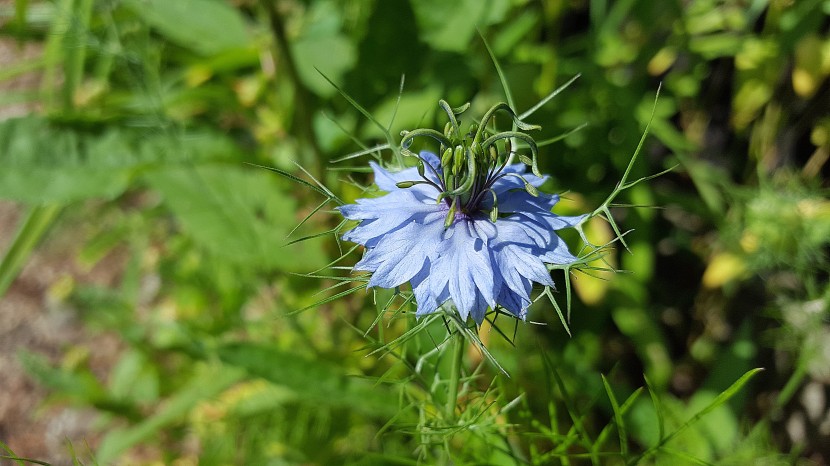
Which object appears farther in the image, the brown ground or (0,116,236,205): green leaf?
the brown ground

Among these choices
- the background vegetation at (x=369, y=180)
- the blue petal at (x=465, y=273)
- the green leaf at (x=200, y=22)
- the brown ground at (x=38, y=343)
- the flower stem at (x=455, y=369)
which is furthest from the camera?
the brown ground at (x=38, y=343)

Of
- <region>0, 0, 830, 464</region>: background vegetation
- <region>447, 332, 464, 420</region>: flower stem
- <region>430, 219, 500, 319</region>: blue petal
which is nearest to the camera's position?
<region>430, 219, 500, 319</region>: blue petal

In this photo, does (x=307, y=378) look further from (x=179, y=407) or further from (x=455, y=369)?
(x=455, y=369)

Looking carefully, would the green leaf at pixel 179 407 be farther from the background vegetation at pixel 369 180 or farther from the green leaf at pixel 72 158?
the green leaf at pixel 72 158

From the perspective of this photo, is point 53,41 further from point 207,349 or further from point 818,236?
point 818,236

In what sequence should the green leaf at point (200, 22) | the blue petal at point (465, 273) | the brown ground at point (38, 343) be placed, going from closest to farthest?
the blue petal at point (465, 273) < the green leaf at point (200, 22) < the brown ground at point (38, 343)

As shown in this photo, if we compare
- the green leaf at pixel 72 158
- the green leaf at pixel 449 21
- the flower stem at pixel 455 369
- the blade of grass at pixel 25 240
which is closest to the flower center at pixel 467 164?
the flower stem at pixel 455 369

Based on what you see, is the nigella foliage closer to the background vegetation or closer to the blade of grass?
the background vegetation

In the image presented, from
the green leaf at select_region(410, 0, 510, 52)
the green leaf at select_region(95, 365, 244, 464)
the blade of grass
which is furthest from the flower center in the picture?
the blade of grass
